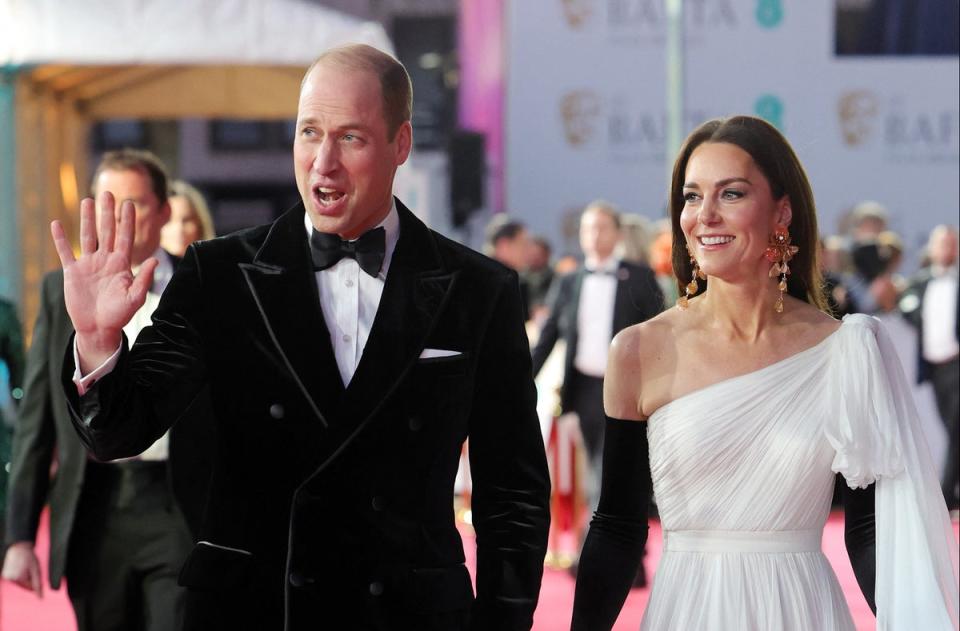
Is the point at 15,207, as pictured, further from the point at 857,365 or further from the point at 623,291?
the point at 857,365

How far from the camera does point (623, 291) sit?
9648 millimetres

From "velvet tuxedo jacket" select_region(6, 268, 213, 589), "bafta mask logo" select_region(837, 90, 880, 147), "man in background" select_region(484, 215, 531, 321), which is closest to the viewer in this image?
"velvet tuxedo jacket" select_region(6, 268, 213, 589)

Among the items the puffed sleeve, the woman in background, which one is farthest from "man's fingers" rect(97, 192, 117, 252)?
the woman in background

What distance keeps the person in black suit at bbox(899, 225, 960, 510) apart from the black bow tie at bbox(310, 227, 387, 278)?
9.54 meters

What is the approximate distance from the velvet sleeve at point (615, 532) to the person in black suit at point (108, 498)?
1.58 m

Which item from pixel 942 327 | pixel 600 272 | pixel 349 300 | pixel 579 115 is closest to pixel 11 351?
pixel 349 300

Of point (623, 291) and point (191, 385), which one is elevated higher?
point (191, 385)

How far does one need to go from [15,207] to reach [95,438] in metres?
8.48

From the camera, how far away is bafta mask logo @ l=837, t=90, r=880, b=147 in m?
18.6

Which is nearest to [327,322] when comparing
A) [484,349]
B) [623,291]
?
[484,349]

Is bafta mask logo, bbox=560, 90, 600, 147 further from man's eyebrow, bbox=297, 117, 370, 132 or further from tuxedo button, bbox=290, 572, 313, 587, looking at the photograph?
tuxedo button, bbox=290, 572, 313, 587

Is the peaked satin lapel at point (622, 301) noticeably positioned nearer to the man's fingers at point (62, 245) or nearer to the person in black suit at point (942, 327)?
the person in black suit at point (942, 327)

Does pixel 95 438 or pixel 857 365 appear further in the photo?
pixel 857 365

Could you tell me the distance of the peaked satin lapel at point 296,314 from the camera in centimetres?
312
